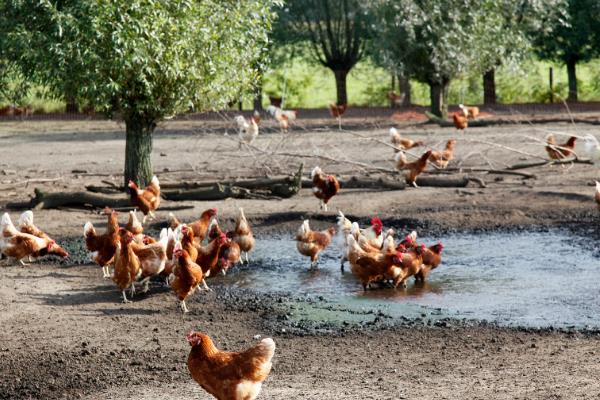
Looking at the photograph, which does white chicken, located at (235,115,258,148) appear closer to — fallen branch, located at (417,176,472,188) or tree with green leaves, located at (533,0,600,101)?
fallen branch, located at (417,176,472,188)

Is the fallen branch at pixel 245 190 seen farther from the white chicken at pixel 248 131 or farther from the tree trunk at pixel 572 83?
the tree trunk at pixel 572 83

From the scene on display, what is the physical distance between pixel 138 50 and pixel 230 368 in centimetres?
900

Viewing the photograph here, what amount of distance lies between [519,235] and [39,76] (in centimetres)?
766

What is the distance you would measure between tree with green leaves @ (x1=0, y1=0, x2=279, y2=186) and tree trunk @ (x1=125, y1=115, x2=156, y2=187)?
0.02 metres

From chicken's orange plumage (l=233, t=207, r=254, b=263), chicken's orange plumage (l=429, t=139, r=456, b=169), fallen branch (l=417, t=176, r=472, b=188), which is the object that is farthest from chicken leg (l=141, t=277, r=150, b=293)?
chicken's orange plumage (l=429, t=139, r=456, b=169)

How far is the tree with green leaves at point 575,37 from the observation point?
34938 mm

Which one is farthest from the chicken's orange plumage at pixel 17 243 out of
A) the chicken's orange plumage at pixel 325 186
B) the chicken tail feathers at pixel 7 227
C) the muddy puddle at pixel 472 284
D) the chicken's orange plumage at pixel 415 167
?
Answer: the chicken's orange plumage at pixel 415 167

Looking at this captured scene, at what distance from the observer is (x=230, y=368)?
7.79 meters

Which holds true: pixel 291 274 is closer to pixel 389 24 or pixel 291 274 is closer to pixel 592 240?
pixel 592 240

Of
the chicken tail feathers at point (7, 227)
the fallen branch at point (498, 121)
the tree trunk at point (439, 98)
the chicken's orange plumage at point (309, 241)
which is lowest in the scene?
the chicken's orange plumage at point (309, 241)

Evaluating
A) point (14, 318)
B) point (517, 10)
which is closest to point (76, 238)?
point (14, 318)

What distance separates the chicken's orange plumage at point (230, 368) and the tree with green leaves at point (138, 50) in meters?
8.60

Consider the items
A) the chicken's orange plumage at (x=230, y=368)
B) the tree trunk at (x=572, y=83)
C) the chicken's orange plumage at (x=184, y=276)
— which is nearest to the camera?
the chicken's orange plumage at (x=230, y=368)

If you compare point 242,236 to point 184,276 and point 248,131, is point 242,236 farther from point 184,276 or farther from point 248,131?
point 248,131
